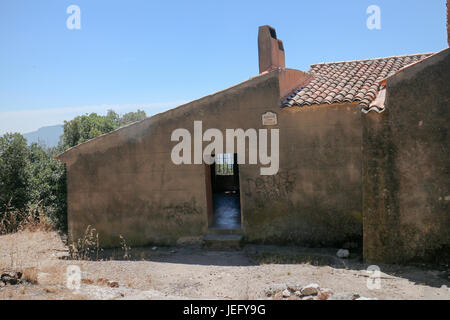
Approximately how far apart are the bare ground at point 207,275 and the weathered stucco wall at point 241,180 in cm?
60

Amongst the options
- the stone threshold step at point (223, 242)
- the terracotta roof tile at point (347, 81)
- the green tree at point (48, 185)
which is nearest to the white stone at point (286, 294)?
the stone threshold step at point (223, 242)

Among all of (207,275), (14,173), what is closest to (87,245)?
(207,275)

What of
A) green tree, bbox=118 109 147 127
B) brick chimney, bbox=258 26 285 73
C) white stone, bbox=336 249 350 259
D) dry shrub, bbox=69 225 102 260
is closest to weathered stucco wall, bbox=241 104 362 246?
white stone, bbox=336 249 350 259

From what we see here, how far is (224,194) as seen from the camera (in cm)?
1573

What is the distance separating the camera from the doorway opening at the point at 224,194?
33.8 feet

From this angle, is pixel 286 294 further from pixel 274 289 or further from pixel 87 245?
pixel 87 245

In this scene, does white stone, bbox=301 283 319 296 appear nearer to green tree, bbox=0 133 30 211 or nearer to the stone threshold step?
the stone threshold step

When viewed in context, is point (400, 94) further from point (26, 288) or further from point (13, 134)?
point (13, 134)

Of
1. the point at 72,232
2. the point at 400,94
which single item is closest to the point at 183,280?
the point at 72,232

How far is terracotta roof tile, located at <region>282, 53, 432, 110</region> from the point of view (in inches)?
348

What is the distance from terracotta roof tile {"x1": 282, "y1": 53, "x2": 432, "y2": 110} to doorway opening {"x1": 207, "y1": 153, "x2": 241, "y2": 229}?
11.2 ft

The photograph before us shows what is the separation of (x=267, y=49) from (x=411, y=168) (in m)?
6.70

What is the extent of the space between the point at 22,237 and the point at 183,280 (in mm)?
6929

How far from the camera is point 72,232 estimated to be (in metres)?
10.3
